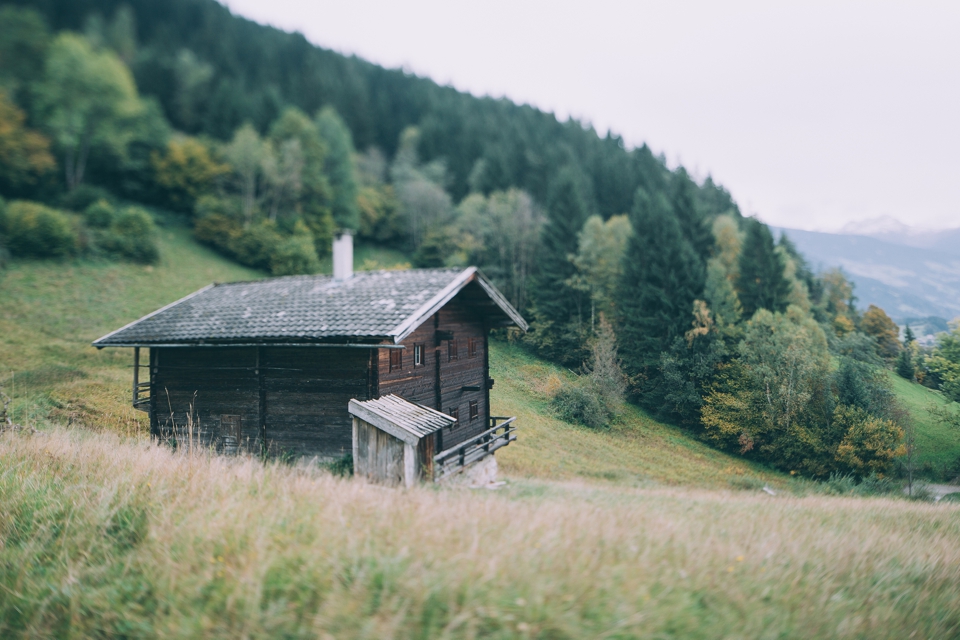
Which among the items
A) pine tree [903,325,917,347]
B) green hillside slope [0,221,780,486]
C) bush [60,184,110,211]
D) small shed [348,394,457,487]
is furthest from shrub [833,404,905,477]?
bush [60,184,110,211]

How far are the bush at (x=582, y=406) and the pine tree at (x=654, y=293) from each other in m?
4.49

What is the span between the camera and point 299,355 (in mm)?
12984

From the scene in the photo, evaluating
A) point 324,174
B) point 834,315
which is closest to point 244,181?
point 324,174

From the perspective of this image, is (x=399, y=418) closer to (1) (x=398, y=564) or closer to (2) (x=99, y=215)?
(1) (x=398, y=564)

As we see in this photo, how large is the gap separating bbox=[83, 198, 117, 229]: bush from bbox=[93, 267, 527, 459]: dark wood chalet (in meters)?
29.0

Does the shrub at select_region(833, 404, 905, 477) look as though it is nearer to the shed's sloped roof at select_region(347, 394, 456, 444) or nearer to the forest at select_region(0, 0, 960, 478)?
the forest at select_region(0, 0, 960, 478)

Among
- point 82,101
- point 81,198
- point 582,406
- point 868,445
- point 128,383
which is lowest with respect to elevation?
point 868,445

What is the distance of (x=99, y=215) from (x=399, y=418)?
38.5m

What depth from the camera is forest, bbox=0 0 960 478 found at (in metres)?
27.8

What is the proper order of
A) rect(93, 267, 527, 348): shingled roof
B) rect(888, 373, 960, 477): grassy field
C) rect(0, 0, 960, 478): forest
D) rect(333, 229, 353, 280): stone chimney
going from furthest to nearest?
rect(0, 0, 960, 478): forest → rect(888, 373, 960, 477): grassy field → rect(333, 229, 353, 280): stone chimney → rect(93, 267, 527, 348): shingled roof

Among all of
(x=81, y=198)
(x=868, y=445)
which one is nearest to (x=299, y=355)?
(x=868, y=445)

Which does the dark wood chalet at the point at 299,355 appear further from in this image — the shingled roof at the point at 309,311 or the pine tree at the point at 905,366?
the pine tree at the point at 905,366

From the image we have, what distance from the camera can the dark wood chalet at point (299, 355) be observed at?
12.4 metres

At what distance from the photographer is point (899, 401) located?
92.7 ft
